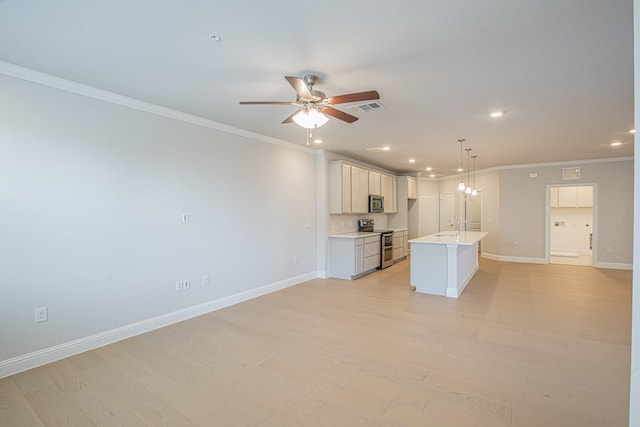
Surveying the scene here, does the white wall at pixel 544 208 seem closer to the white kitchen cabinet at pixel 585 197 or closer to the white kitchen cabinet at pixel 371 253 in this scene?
the white kitchen cabinet at pixel 585 197

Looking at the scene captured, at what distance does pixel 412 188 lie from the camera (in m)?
9.41

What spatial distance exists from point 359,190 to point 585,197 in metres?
7.08

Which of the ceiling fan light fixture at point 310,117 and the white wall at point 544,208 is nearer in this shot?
the ceiling fan light fixture at point 310,117

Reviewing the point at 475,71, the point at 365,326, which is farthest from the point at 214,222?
the point at 475,71

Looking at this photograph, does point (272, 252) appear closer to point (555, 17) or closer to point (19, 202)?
point (19, 202)

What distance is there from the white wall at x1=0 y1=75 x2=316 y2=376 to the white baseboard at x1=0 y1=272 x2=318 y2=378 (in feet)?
0.05

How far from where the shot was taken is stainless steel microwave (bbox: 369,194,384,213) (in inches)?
289

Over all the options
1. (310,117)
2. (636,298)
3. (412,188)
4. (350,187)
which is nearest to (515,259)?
(412,188)

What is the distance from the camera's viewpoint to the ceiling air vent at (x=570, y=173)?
7405 millimetres

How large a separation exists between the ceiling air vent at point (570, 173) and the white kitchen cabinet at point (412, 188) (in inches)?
143

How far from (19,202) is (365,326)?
140 inches

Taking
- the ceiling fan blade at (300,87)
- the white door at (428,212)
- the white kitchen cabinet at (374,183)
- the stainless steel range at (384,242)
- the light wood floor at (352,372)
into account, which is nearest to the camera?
the light wood floor at (352,372)

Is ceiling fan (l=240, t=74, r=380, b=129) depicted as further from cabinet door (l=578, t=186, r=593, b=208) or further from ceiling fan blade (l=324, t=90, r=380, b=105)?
cabinet door (l=578, t=186, r=593, b=208)

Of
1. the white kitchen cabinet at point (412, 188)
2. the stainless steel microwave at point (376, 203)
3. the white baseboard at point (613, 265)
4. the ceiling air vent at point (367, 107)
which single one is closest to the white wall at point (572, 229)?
the white baseboard at point (613, 265)
